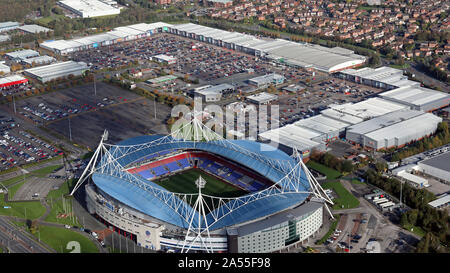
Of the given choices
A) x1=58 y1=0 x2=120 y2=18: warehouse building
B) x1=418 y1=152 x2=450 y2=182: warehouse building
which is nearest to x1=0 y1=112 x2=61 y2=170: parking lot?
x1=418 y1=152 x2=450 y2=182: warehouse building

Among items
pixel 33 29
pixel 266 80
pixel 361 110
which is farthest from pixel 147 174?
pixel 33 29

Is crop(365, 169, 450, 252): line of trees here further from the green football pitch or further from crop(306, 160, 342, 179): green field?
the green football pitch

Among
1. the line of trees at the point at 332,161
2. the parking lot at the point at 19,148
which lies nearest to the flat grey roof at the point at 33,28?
the parking lot at the point at 19,148

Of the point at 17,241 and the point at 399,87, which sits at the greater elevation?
the point at 399,87

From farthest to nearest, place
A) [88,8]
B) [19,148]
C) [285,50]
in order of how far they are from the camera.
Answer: [88,8], [285,50], [19,148]

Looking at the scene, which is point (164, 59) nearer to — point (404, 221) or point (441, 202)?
point (441, 202)

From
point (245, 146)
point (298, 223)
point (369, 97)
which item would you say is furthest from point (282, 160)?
point (369, 97)
